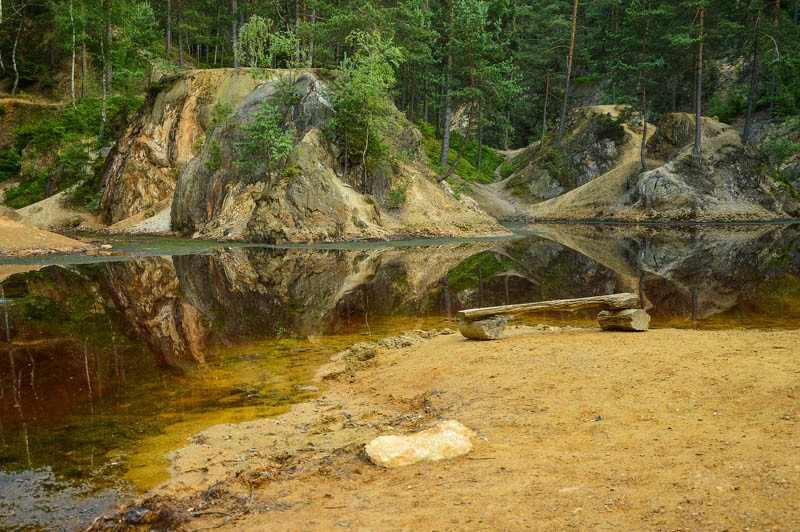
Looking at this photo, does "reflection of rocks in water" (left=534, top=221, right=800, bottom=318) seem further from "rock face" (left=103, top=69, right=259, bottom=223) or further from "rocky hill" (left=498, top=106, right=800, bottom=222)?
"rock face" (left=103, top=69, right=259, bottom=223)

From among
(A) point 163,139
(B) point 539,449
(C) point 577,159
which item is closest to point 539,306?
(B) point 539,449

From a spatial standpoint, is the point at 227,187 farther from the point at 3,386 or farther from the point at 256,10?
the point at 3,386

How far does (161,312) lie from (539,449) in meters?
10.5

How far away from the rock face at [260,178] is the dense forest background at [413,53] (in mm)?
2711

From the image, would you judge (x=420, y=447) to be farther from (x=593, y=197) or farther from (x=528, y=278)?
(x=593, y=197)

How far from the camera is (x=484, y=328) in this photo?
9.59 meters

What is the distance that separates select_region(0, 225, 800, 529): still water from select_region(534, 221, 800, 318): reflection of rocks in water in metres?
0.12

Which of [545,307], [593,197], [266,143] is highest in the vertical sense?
[266,143]

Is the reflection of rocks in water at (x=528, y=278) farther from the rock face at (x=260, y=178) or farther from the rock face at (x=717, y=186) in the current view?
the rock face at (x=717, y=186)

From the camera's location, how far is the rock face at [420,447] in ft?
17.0

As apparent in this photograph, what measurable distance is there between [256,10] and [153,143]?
1546 centimetres

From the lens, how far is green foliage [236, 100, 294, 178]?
30375 millimetres

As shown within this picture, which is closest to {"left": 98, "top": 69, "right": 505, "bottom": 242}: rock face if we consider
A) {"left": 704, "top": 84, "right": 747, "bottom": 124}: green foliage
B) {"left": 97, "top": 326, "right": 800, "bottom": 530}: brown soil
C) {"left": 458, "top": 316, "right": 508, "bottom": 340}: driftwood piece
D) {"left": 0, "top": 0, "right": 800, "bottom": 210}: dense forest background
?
{"left": 0, "top": 0, "right": 800, "bottom": 210}: dense forest background

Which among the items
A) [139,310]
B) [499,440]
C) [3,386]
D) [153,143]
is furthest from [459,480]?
[153,143]
